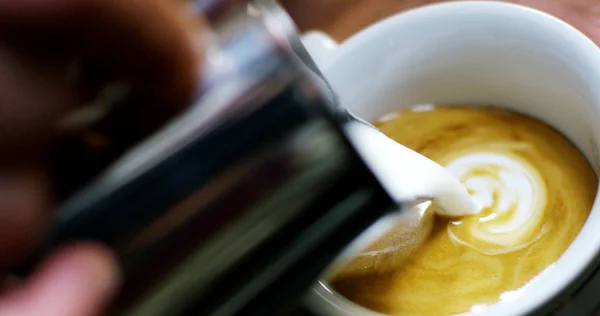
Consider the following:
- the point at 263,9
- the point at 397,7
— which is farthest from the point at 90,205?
the point at 397,7

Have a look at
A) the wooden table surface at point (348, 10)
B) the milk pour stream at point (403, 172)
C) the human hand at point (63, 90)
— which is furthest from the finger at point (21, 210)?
the wooden table surface at point (348, 10)

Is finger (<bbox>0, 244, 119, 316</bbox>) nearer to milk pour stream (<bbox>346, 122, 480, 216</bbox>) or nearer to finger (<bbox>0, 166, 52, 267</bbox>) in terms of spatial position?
→ finger (<bbox>0, 166, 52, 267</bbox>)

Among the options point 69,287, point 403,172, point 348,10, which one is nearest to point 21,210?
point 69,287

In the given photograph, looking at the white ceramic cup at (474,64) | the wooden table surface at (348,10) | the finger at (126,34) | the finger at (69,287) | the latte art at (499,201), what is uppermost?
the finger at (126,34)

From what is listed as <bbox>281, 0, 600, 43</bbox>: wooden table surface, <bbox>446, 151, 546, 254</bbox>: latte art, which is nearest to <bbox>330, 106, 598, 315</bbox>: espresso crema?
<bbox>446, 151, 546, 254</bbox>: latte art

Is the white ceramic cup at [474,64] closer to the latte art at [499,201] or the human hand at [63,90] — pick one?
the latte art at [499,201]

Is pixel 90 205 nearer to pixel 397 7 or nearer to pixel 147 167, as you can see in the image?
pixel 147 167

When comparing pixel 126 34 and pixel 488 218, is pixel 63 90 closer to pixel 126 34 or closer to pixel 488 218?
pixel 126 34
